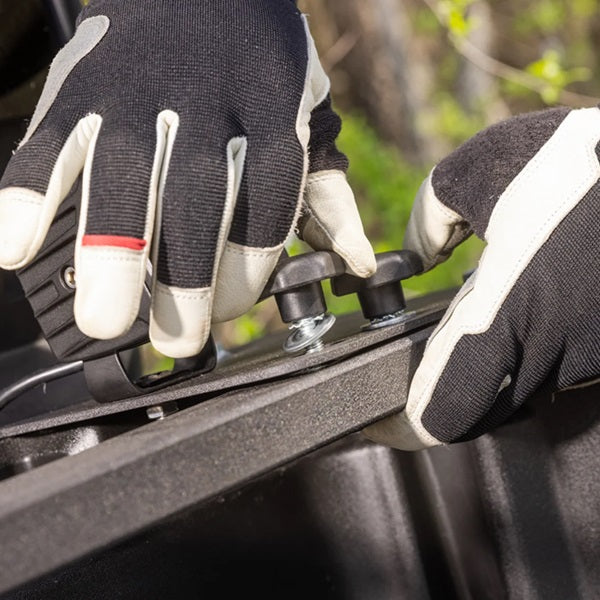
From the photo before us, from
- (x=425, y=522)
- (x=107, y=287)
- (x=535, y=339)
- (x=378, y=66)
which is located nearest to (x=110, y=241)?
(x=107, y=287)

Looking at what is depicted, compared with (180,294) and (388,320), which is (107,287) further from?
(388,320)

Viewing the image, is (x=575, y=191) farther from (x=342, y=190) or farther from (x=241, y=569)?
(x=241, y=569)

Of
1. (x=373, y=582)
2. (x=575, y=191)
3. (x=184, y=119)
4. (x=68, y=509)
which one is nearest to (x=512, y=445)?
(x=373, y=582)

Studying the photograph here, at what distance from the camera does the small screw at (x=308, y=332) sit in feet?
3.27

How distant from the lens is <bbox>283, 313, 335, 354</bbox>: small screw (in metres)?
1.00

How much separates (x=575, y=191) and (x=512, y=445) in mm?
340

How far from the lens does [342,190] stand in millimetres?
1070

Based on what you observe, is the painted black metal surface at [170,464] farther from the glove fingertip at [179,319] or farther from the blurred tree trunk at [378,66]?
the blurred tree trunk at [378,66]

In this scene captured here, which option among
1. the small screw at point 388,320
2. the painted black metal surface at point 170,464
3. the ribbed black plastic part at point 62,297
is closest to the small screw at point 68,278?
the ribbed black plastic part at point 62,297

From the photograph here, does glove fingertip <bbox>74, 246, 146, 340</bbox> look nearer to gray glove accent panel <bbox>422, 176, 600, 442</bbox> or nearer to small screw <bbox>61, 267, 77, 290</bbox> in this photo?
small screw <bbox>61, 267, 77, 290</bbox>

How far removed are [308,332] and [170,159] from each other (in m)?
0.29

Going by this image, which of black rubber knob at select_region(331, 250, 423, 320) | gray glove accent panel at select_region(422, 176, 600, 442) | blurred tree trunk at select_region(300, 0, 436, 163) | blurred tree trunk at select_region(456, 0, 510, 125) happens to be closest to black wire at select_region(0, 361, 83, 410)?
black rubber knob at select_region(331, 250, 423, 320)

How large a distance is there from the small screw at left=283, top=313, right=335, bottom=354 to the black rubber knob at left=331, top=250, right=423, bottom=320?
0.06m

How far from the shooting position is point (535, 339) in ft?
2.92
